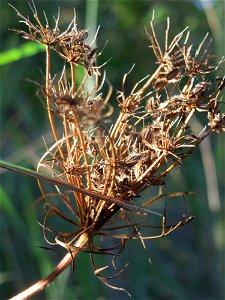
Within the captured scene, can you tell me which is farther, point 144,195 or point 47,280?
A: point 144,195

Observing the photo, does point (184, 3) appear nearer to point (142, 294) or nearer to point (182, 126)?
point (142, 294)

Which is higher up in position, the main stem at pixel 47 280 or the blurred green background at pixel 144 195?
the blurred green background at pixel 144 195

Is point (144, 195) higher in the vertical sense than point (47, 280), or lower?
higher

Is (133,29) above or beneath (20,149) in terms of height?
A: above

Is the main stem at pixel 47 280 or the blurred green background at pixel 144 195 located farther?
the blurred green background at pixel 144 195

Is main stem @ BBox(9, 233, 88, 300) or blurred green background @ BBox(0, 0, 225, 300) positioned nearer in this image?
main stem @ BBox(9, 233, 88, 300)

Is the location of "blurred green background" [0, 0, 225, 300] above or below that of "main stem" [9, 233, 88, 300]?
above

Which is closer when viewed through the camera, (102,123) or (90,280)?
(102,123)

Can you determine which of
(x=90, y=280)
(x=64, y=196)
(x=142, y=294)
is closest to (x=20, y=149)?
(x=90, y=280)
